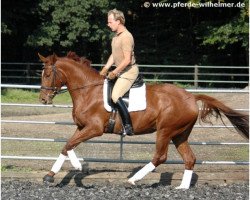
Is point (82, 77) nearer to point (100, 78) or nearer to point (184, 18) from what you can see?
point (100, 78)

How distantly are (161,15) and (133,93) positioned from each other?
26819 mm

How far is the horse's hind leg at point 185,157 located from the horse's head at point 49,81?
187cm

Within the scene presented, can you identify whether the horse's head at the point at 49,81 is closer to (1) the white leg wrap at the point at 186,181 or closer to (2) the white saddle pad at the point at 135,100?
(2) the white saddle pad at the point at 135,100

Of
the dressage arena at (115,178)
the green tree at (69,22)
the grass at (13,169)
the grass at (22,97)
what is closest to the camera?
the dressage arena at (115,178)

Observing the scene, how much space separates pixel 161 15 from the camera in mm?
34656

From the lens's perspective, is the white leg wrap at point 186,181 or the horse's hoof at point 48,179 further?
the white leg wrap at point 186,181

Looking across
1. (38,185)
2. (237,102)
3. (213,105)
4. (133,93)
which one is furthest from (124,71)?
(237,102)

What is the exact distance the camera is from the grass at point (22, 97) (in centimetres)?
2248

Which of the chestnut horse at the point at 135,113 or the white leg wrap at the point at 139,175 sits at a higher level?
the chestnut horse at the point at 135,113

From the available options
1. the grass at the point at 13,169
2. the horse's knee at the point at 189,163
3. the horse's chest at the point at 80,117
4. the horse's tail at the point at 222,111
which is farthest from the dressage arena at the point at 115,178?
the horse's chest at the point at 80,117

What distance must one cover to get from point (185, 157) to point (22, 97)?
51.0 ft

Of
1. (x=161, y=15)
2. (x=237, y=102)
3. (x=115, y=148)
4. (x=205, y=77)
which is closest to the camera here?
(x=115, y=148)

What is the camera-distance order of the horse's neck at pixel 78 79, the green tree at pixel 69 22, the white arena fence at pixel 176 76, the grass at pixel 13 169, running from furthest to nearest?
the green tree at pixel 69 22 → the white arena fence at pixel 176 76 → the grass at pixel 13 169 → the horse's neck at pixel 78 79

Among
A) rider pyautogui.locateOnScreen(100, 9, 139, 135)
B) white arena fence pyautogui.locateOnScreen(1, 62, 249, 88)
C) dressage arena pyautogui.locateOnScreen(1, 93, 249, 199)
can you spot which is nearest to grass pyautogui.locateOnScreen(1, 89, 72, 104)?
white arena fence pyautogui.locateOnScreen(1, 62, 249, 88)
